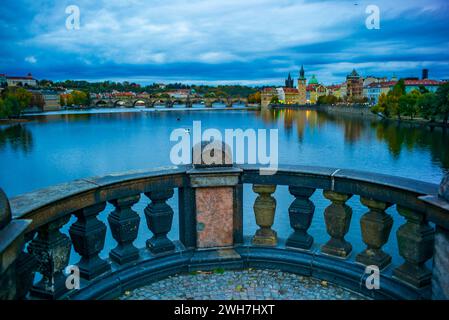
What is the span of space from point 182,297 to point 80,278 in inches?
34.6

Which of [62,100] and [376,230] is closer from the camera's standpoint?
[376,230]

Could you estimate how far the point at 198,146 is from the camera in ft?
12.8

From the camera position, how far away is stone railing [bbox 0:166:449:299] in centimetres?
273

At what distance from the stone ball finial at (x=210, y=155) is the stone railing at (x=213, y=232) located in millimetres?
67

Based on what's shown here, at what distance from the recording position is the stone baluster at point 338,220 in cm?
358

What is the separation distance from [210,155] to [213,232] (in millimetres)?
796

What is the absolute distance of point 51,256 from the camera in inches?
115

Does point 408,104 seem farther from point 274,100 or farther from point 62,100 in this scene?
point 62,100

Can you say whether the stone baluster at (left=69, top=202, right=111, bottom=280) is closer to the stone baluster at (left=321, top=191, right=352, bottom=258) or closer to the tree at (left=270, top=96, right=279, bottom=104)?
the stone baluster at (left=321, top=191, right=352, bottom=258)

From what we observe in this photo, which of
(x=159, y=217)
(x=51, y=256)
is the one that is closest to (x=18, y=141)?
(x=159, y=217)
